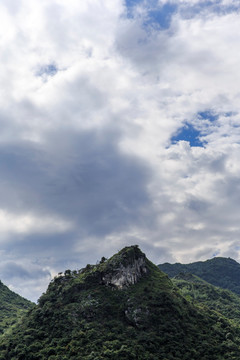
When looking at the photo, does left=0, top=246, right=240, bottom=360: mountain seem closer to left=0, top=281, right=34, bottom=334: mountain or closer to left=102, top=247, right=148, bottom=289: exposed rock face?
left=102, top=247, right=148, bottom=289: exposed rock face

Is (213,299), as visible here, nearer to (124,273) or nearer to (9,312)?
(124,273)

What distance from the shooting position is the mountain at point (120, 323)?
81.5 meters

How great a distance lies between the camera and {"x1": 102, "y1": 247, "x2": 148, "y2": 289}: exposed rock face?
10488cm

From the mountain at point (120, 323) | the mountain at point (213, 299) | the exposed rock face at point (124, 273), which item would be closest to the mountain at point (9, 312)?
the mountain at point (120, 323)

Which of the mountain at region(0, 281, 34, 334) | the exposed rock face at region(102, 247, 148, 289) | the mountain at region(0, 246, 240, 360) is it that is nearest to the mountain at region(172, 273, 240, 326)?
the mountain at region(0, 246, 240, 360)

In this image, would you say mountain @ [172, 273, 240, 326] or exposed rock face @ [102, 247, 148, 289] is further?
mountain @ [172, 273, 240, 326]

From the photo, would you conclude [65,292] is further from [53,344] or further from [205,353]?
[205,353]

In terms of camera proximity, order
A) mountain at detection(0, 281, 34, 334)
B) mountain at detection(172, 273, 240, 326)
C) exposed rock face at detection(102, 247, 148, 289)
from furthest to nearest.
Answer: mountain at detection(172, 273, 240, 326) < mountain at detection(0, 281, 34, 334) < exposed rock face at detection(102, 247, 148, 289)

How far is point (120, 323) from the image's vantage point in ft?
297

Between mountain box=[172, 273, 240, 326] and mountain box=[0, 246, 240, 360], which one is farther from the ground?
mountain box=[172, 273, 240, 326]

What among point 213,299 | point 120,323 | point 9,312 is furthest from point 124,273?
point 9,312

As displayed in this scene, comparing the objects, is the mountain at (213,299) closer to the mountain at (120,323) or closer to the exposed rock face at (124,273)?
the mountain at (120,323)

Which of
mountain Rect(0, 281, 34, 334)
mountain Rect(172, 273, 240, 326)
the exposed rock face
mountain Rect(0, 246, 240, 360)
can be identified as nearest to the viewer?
mountain Rect(0, 246, 240, 360)

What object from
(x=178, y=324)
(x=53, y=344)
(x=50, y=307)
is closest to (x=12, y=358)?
(x=53, y=344)
